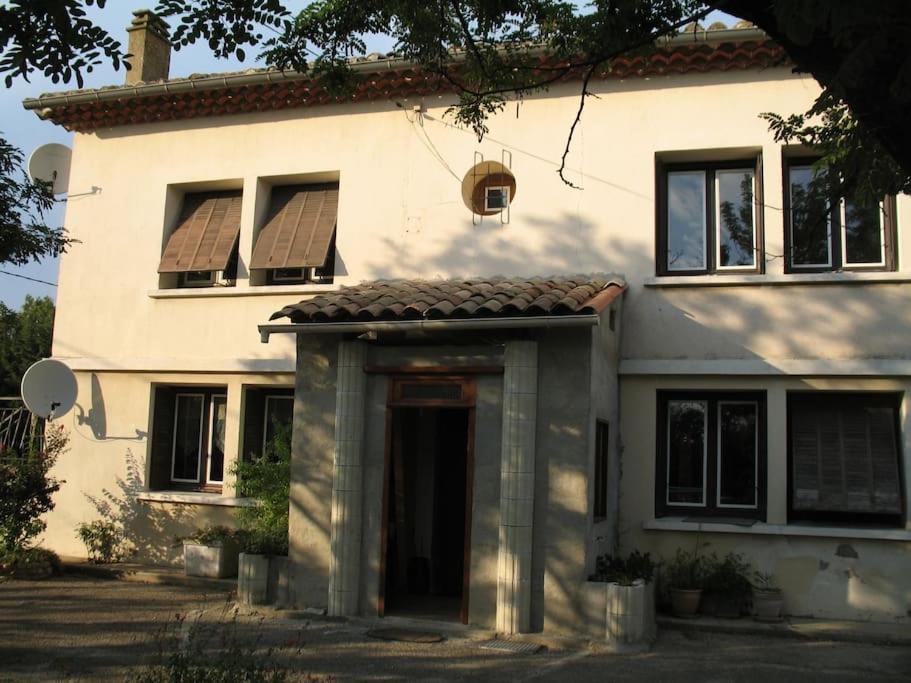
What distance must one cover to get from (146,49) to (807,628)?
1325cm

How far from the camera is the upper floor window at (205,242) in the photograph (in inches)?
540

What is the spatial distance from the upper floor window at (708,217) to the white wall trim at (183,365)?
18.3ft

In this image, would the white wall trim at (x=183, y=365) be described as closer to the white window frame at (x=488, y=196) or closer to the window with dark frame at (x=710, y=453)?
the white window frame at (x=488, y=196)

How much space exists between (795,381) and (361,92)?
23.5 ft

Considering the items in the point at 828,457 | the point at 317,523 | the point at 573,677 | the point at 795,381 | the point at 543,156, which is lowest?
the point at 573,677

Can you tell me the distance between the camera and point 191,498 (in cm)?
1328

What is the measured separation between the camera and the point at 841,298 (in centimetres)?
1105

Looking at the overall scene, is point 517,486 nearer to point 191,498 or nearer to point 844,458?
point 844,458

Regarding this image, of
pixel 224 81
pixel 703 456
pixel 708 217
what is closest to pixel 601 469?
pixel 703 456

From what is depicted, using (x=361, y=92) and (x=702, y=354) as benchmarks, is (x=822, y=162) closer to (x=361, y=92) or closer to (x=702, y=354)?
(x=702, y=354)

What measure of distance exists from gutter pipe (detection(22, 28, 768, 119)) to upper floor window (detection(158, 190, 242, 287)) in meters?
1.70

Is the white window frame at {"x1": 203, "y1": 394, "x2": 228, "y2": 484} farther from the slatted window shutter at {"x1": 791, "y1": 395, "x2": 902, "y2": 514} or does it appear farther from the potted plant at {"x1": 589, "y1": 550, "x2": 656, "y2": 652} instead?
the slatted window shutter at {"x1": 791, "y1": 395, "x2": 902, "y2": 514}

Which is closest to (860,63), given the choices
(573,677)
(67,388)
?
(573,677)

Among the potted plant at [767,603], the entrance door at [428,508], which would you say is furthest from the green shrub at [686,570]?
the entrance door at [428,508]
